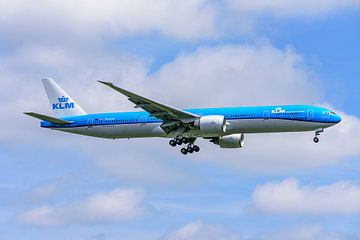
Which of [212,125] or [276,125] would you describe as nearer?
[276,125]

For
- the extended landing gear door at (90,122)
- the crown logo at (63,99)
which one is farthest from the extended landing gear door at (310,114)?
the crown logo at (63,99)

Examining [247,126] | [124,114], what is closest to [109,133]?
[124,114]

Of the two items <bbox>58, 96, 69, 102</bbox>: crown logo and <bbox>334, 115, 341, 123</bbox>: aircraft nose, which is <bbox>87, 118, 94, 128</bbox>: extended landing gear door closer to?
<bbox>58, 96, 69, 102</bbox>: crown logo

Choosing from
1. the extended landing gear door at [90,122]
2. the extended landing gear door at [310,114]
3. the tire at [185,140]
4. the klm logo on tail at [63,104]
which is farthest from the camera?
the klm logo on tail at [63,104]

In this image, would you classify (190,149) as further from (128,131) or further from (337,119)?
(337,119)

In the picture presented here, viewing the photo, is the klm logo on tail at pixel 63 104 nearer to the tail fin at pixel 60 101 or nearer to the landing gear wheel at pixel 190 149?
the tail fin at pixel 60 101

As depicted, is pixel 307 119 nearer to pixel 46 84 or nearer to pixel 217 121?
pixel 217 121

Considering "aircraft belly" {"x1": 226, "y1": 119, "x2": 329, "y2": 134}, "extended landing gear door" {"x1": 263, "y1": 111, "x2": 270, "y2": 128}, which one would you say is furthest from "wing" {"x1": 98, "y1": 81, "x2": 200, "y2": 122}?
"extended landing gear door" {"x1": 263, "y1": 111, "x2": 270, "y2": 128}

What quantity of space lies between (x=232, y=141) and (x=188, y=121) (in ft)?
23.2

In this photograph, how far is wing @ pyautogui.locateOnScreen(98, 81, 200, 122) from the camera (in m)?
78.0

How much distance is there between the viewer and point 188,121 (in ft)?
262

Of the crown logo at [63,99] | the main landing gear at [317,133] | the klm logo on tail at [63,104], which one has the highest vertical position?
the crown logo at [63,99]

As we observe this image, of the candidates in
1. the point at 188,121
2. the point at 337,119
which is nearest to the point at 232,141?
the point at 188,121

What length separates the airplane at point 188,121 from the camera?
77.5m
